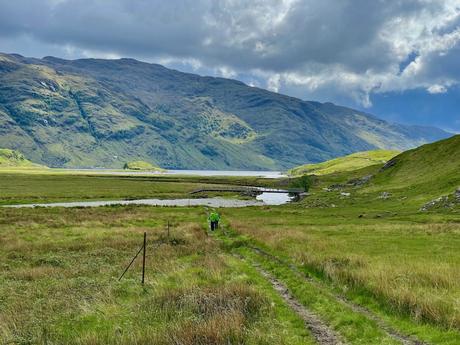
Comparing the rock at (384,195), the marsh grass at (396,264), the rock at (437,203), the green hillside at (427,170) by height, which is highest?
the green hillside at (427,170)

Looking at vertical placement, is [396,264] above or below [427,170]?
below

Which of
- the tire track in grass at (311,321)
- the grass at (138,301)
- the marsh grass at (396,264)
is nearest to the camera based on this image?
the grass at (138,301)

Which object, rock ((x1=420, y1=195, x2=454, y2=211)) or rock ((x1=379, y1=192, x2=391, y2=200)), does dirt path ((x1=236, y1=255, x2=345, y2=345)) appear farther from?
rock ((x1=379, y1=192, x2=391, y2=200))

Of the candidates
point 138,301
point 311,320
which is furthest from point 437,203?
point 138,301

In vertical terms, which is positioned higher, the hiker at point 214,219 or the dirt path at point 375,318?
the hiker at point 214,219

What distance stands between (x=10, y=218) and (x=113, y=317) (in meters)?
61.9

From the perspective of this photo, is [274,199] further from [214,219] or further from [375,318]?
[375,318]

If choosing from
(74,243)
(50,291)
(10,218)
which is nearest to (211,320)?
(50,291)

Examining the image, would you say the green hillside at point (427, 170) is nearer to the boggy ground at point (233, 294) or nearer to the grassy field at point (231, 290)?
the grassy field at point (231, 290)

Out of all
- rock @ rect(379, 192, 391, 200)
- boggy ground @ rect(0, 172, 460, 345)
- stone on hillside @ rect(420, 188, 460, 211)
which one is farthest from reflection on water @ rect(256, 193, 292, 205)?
boggy ground @ rect(0, 172, 460, 345)

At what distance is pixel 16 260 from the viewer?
35.2 meters

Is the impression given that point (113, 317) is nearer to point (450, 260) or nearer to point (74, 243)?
point (450, 260)

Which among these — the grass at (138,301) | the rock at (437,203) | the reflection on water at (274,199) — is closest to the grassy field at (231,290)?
the grass at (138,301)

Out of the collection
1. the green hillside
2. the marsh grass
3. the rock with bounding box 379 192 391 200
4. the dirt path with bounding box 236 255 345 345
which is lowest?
the dirt path with bounding box 236 255 345 345
